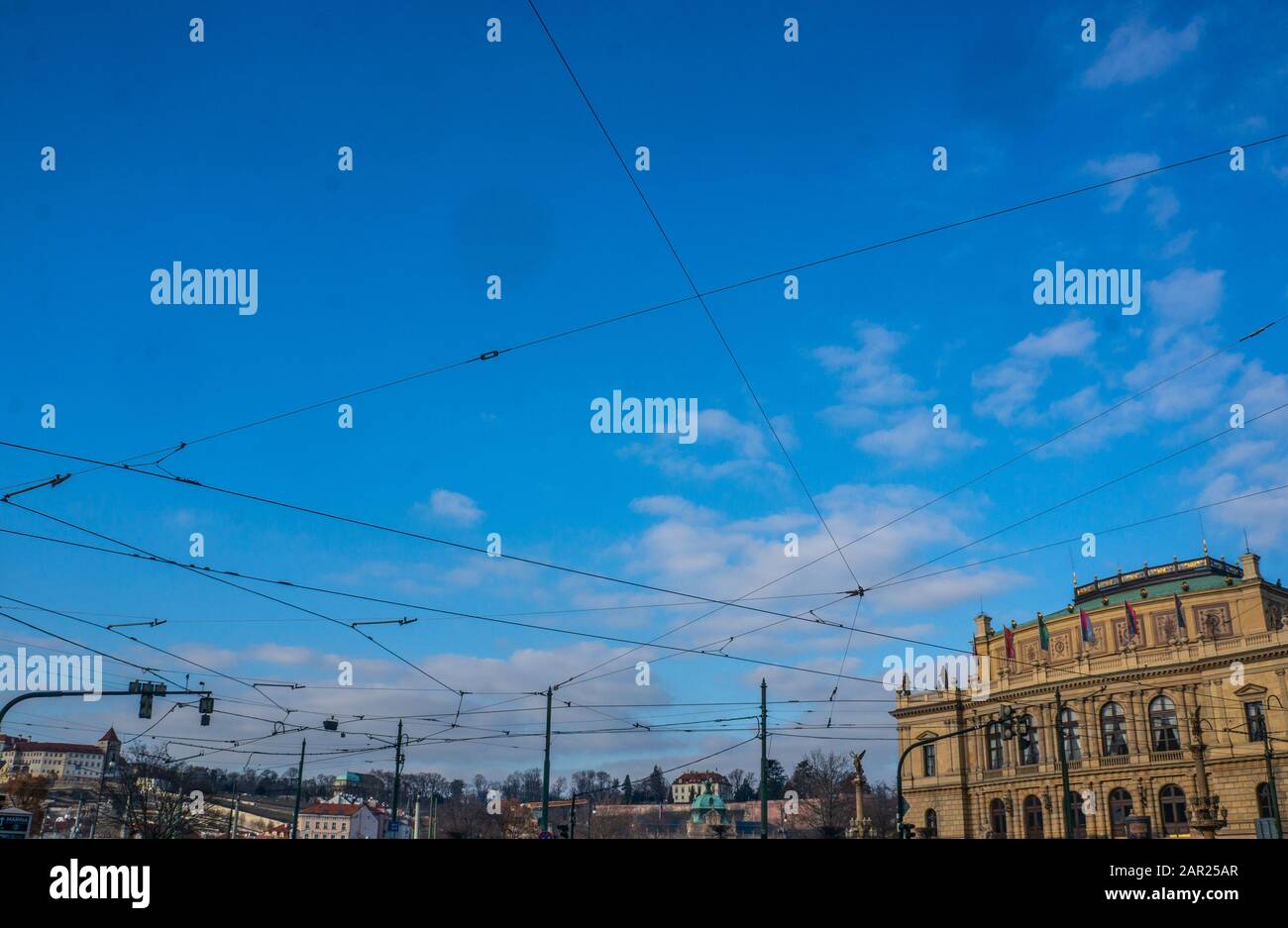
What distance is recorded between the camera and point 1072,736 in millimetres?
65375

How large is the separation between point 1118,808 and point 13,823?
61837mm

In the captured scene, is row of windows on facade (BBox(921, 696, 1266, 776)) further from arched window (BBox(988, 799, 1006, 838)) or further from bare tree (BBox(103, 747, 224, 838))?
bare tree (BBox(103, 747, 224, 838))

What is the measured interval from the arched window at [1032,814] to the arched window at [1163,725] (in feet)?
33.6

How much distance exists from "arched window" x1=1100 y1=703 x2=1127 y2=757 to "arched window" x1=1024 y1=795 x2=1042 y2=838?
691cm

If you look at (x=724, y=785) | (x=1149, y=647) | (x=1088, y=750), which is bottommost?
(x=724, y=785)

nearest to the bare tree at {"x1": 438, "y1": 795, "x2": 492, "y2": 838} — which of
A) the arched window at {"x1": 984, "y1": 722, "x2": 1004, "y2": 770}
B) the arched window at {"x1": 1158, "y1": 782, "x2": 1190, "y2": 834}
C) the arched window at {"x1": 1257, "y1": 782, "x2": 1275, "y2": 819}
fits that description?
the arched window at {"x1": 984, "y1": 722, "x2": 1004, "y2": 770}

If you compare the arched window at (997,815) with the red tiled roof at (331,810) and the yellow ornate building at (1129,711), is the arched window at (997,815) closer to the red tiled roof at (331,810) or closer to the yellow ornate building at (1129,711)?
the yellow ornate building at (1129,711)

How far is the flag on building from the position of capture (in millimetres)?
59406

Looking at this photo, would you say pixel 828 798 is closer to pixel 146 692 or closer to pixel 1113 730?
pixel 1113 730

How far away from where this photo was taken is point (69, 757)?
156500 millimetres
